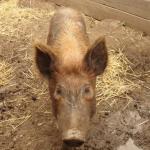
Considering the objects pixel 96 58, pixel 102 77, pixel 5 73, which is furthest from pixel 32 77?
pixel 96 58

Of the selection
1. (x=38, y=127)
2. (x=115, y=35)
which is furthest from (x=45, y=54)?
(x=115, y=35)

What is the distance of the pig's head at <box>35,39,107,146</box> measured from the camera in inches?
136

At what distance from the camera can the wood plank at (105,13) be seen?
617cm

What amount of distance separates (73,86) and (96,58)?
0.46 metres

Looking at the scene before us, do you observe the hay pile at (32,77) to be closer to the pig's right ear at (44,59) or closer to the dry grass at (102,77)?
the dry grass at (102,77)

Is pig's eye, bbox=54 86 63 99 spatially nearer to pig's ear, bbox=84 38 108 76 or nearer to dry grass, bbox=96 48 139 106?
pig's ear, bbox=84 38 108 76

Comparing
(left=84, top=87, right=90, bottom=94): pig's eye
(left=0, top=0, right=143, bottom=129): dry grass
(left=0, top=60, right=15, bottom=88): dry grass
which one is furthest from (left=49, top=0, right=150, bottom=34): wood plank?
(left=84, top=87, right=90, bottom=94): pig's eye

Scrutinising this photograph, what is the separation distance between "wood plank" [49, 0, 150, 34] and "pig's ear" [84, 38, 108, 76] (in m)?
2.32

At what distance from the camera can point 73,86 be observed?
3631mm

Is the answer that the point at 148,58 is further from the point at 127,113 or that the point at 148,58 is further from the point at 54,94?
the point at 54,94

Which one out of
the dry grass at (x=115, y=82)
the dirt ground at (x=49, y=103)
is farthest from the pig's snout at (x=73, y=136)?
the dry grass at (x=115, y=82)

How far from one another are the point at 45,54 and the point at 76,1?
3356 millimetres

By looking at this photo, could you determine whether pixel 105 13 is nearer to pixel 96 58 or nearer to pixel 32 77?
pixel 32 77

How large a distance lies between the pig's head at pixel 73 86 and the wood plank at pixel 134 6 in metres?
2.29
